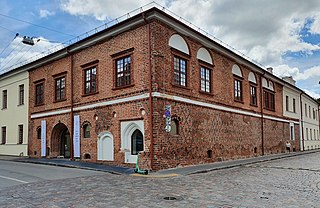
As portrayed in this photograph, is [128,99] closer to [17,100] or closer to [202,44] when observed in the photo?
[202,44]

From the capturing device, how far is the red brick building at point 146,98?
16.1 meters

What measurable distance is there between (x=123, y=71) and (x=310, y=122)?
3517 centimetres

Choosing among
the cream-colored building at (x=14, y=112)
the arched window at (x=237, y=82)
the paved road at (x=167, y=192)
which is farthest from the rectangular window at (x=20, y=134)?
the arched window at (x=237, y=82)

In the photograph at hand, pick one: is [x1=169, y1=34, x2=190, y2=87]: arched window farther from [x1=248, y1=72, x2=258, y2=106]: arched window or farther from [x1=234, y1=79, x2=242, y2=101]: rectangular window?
[x1=248, y1=72, x2=258, y2=106]: arched window

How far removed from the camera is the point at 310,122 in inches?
1720

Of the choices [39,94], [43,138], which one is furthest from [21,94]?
[43,138]

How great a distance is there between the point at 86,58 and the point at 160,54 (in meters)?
6.20

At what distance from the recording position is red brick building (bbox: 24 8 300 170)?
16109 mm

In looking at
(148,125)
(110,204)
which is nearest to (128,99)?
(148,125)

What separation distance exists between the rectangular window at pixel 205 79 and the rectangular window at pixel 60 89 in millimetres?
9828

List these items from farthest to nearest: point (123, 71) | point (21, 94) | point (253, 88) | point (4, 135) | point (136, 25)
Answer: point (4, 135), point (253, 88), point (21, 94), point (123, 71), point (136, 25)

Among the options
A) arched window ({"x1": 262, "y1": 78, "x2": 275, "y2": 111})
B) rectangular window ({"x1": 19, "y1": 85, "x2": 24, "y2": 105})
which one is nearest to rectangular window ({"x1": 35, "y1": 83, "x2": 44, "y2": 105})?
rectangular window ({"x1": 19, "y1": 85, "x2": 24, "y2": 105})

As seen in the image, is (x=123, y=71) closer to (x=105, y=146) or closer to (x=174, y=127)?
(x=174, y=127)

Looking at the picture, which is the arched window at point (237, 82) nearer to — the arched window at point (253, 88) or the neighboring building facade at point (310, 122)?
the arched window at point (253, 88)
